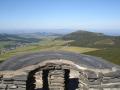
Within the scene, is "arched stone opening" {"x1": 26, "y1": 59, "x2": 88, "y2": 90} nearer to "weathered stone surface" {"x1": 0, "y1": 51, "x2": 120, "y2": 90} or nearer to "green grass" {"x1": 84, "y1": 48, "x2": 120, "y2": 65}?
"weathered stone surface" {"x1": 0, "y1": 51, "x2": 120, "y2": 90}

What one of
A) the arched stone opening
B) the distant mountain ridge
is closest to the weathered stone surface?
the arched stone opening

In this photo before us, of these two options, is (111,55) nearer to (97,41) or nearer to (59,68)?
(59,68)

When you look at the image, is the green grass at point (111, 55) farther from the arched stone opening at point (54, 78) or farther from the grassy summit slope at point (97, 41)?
the grassy summit slope at point (97, 41)

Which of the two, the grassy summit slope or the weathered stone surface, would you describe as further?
the grassy summit slope

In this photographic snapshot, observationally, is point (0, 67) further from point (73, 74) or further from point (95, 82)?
point (73, 74)

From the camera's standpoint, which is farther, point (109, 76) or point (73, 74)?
point (73, 74)

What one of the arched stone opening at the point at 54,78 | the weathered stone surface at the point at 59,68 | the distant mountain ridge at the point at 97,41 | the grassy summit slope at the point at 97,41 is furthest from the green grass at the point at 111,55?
the distant mountain ridge at the point at 97,41

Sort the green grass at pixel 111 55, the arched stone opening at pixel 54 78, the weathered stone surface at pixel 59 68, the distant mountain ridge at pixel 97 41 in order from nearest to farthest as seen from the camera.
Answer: the weathered stone surface at pixel 59 68
the arched stone opening at pixel 54 78
the green grass at pixel 111 55
the distant mountain ridge at pixel 97 41

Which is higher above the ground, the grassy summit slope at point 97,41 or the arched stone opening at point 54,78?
the arched stone opening at point 54,78

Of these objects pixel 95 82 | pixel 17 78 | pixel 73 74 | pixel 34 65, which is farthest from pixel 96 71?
pixel 73 74

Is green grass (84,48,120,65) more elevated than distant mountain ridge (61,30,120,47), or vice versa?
green grass (84,48,120,65)

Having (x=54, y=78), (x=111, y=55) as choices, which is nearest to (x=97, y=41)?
(x=111, y=55)
